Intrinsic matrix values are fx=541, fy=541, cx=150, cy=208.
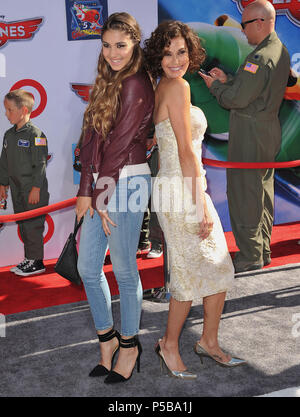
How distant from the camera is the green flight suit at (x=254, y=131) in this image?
3.96 meters

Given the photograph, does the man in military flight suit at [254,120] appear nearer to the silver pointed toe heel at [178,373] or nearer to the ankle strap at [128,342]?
the silver pointed toe heel at [178,373]

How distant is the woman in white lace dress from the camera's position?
2.30 m

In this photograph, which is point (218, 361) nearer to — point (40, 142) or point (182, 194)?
point (182, 194)

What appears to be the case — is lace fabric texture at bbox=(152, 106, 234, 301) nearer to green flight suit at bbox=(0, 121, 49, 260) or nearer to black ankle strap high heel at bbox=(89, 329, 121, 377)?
black ankle strap high heel at bbox=(89, 329, 121, 377)

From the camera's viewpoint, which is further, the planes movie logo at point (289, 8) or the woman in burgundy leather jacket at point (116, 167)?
the planes movie logo at point (289, 8)

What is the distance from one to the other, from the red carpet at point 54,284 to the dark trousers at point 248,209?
9.1 inches

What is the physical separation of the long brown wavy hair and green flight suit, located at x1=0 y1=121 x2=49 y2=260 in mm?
1935

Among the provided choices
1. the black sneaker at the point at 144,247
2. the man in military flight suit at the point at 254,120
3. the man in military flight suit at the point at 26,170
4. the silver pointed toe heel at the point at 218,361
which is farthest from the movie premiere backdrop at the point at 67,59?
the silver pointed toe heel at the point at 218,361

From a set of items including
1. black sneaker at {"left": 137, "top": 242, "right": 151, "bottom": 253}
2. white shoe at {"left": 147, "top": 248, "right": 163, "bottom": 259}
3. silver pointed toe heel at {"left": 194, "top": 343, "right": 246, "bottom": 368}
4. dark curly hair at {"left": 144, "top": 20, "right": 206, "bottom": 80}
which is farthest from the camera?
black sneaker at {"left": 137, "top": 242, "right": 151, "bottom": 253}

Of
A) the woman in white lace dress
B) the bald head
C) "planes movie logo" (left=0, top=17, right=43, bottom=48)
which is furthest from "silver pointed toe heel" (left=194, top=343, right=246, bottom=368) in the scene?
"planes movie logo" (left=0, top=17, right=43, bottom=48)

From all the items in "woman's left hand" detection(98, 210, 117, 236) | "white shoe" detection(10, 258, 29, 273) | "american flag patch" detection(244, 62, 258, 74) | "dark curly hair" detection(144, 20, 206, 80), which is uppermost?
"dark curly hair" detection(144, 20, 206, 80)

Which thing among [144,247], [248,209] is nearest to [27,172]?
[144,247]
